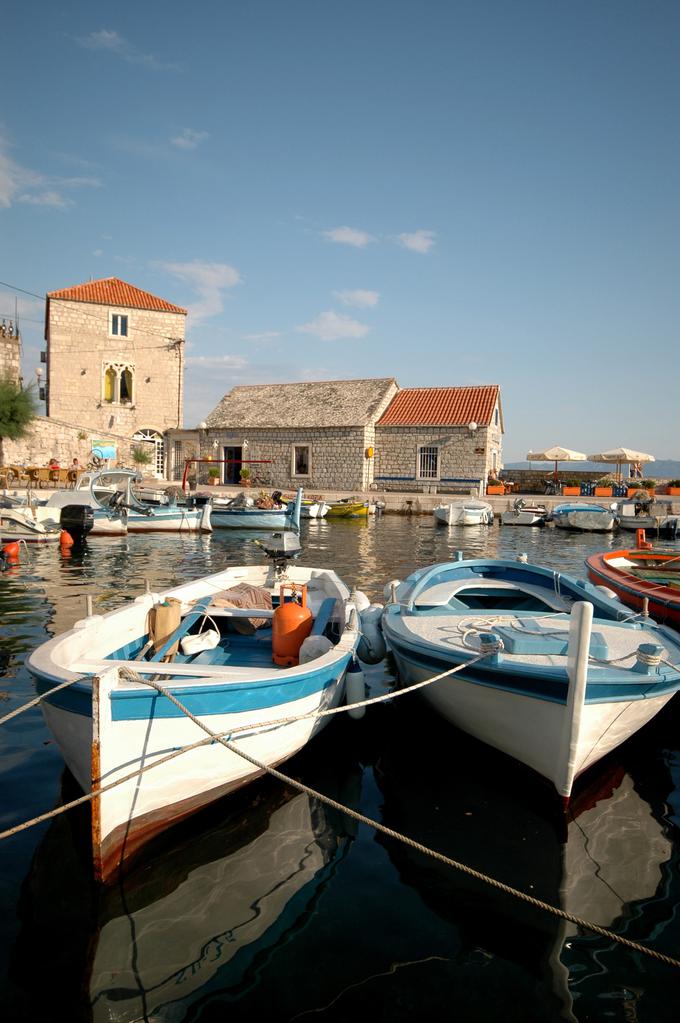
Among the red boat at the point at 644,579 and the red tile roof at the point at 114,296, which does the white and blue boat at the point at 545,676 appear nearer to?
the red boat at the point at 644,579

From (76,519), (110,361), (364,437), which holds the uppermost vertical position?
(110,361)

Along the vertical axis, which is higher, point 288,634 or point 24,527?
point 288,634

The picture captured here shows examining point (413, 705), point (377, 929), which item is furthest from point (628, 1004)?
point (413, 705)

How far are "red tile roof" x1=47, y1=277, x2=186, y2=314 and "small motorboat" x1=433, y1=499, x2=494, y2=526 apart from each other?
21.7m

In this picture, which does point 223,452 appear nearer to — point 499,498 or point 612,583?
point 499,498

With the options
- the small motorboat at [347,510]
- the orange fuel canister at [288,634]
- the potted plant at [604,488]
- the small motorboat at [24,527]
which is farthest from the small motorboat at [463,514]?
the orange fuel canister at [288,634]

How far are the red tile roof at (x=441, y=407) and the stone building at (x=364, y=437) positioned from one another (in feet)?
0.18

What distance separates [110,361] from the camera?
37438 mm

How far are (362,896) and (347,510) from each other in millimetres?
25253

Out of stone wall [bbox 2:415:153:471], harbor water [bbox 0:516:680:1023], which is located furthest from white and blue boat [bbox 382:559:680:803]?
stone wall [bbox 2:415:153:471]

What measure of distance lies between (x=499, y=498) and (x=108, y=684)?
1150 inches

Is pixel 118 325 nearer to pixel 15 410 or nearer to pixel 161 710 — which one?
pixel 15 410

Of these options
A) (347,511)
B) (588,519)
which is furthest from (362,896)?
(347,511)

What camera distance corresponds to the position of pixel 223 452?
37312 mm
